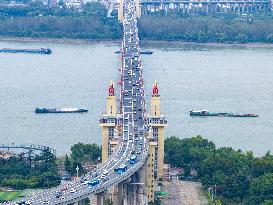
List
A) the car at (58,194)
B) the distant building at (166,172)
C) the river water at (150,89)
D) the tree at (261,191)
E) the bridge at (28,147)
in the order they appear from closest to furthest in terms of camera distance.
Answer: the car at (58,194)
the tree at (261,191)
the distant building at (166,172)
the bridge at (28,147)
the river water at (150,89)

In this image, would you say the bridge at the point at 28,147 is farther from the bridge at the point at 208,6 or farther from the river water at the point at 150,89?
the bridge at the point at 208,6

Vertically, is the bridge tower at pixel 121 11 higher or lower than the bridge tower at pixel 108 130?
lower

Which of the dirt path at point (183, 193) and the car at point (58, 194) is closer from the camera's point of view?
the car at point (58, 194)

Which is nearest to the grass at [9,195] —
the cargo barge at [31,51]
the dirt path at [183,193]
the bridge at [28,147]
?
the dirt path at [183,193]

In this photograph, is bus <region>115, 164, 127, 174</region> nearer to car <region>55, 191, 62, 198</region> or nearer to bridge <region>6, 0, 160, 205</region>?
bridge <region>6, 0, 160, 205</region>

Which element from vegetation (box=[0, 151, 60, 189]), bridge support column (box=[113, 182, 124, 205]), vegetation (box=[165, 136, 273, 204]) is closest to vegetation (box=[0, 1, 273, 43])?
vegetation (box=[165, 136, 273, 204])

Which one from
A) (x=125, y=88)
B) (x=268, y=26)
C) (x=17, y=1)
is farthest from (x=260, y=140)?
(x=17, y=1)

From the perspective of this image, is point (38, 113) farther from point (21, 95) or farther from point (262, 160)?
point (262, 160)

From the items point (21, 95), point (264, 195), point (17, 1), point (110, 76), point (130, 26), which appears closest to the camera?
point (264, 195)
